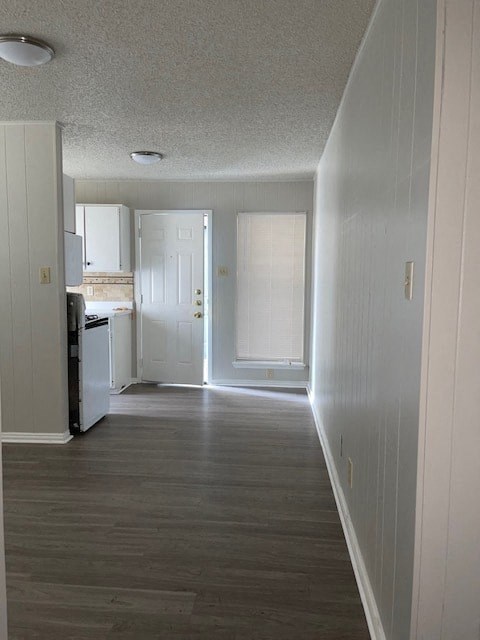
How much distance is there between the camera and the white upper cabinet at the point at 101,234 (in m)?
5.49

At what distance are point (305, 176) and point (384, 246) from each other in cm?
401

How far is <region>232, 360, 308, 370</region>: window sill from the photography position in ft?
18.8

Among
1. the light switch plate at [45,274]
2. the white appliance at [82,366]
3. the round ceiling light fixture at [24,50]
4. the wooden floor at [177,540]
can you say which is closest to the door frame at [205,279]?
the white appliance at [82,366]

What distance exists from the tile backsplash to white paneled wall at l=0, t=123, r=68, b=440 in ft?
7.13

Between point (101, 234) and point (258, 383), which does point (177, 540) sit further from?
point (101, 234)

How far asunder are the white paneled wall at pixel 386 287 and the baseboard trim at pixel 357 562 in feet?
0.13

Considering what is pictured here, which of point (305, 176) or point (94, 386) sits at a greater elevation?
point (305, 176)

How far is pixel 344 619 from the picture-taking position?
1795 millimetres

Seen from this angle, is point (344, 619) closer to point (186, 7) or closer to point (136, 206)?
point (186, 7)

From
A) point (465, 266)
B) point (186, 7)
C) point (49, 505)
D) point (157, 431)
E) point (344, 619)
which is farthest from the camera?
point (157, 431)

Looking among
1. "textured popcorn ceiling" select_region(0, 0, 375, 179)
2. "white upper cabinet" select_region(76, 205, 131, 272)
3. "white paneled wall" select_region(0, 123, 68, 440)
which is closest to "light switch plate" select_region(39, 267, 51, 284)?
"white paneled wall" select_region(0, 123, 68, 440)

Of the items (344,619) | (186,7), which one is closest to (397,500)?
(344,619)

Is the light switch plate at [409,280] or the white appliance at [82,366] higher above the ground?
the light switch plate at [409,280]

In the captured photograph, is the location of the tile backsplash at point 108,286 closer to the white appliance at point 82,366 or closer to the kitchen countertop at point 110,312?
the kitchen countertop at point 110,312
